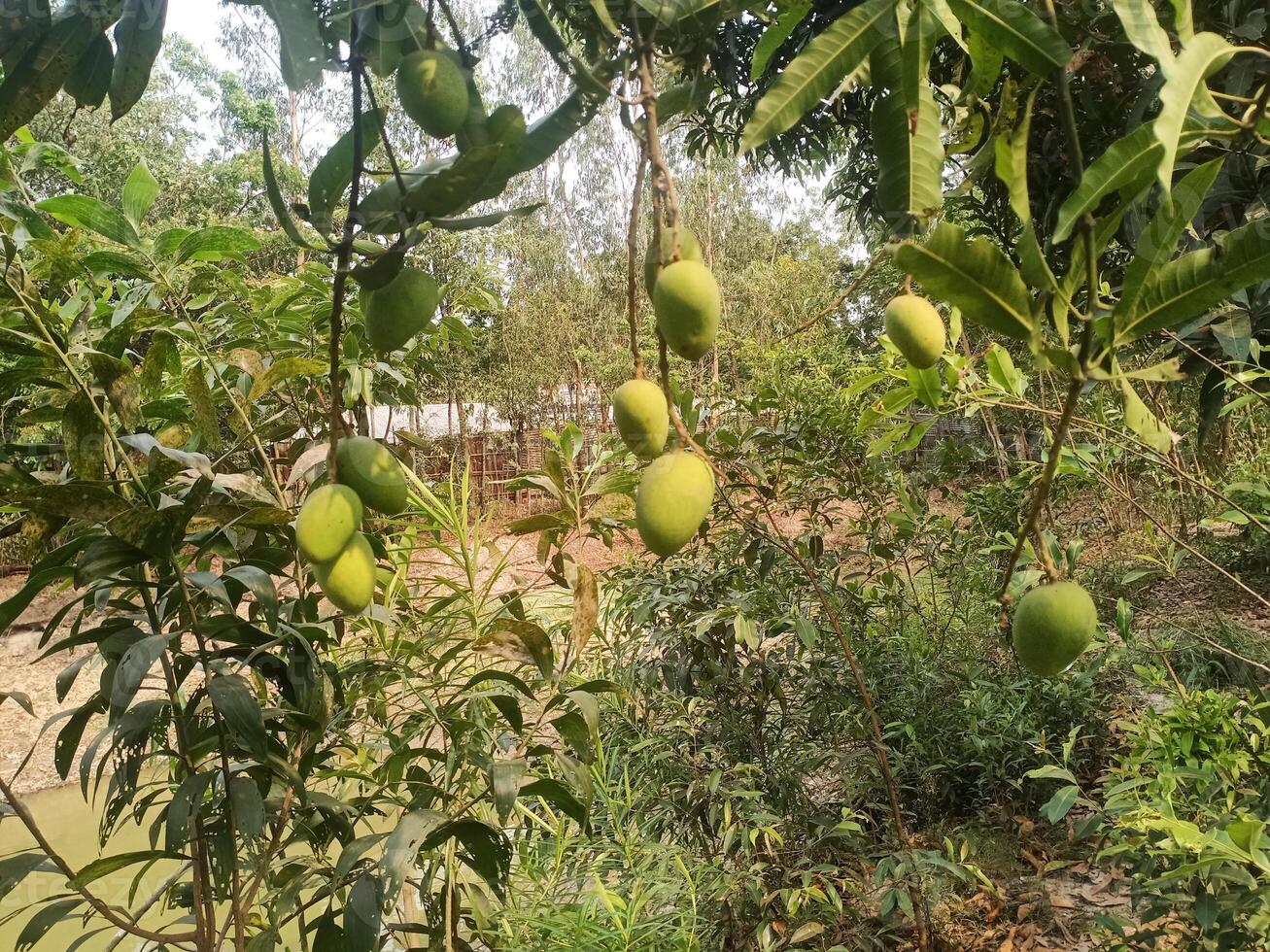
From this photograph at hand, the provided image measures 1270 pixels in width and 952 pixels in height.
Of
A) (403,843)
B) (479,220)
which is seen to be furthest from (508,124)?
Result: (403,843)

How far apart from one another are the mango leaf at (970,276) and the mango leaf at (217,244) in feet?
2.29

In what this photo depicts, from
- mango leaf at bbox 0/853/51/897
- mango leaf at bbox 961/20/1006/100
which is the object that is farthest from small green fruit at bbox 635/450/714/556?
mango leaf at bbox 0/853/51/897

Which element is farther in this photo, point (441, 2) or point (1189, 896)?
point (1189, 896)

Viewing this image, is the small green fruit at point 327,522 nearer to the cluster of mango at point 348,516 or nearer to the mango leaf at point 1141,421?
the cluster of mango at point 348,516

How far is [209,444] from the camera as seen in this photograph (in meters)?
0.83

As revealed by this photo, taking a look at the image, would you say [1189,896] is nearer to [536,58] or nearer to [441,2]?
[441,2]

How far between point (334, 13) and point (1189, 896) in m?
1.21

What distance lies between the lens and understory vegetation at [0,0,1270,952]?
0.30 m

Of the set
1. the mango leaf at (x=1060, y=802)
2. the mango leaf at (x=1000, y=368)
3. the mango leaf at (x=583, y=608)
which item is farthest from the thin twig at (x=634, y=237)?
the mango leaf at (x=1060, y=802)

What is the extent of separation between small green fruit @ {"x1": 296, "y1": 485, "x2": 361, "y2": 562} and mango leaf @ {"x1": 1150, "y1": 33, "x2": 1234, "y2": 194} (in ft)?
1.03

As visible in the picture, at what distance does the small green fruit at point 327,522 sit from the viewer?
34 cm

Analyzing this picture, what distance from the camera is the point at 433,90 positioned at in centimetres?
30

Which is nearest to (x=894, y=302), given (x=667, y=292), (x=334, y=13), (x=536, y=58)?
(x=667, y=292)

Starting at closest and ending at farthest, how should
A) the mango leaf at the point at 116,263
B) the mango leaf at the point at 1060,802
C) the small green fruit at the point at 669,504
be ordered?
the small green fruit at the point at 669,504
the mango leaf at the point at 116,263
the mango leaf at the point at 1060,802
